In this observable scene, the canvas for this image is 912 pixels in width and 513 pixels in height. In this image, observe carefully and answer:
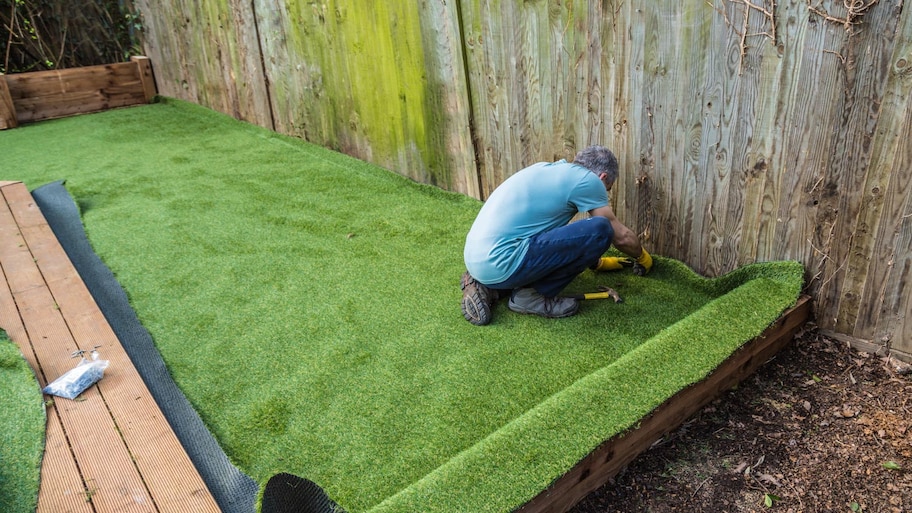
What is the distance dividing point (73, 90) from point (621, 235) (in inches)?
297

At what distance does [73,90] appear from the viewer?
311 inches

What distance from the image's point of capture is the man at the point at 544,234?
2.84m

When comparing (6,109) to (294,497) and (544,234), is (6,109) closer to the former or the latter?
(544,234)

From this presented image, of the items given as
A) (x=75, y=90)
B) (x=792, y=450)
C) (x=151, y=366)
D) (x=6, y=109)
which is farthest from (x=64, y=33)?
(x=792, y=450)

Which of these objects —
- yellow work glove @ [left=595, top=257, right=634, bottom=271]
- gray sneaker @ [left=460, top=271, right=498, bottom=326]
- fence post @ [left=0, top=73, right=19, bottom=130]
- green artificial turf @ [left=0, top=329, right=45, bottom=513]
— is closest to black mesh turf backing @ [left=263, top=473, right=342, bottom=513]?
green artificial turf @ [left=0, top=329, right=45, bottom=513]

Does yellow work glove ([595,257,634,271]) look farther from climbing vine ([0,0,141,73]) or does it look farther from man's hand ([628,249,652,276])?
climbing vine ([0,0,141,73])

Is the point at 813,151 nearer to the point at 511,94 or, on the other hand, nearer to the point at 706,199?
the point at 706,199

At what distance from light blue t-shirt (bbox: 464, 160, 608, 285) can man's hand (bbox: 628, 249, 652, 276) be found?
0.44 metres

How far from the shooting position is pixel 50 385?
2475 mm

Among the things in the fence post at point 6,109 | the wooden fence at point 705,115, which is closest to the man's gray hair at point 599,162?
the wooden fence at point 705,115

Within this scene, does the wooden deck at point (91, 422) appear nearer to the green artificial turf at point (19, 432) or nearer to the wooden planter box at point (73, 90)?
the green artificial turf at point (19, 432)

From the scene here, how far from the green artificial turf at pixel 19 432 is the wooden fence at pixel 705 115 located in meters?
2.65

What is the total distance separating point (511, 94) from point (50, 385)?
105 inches

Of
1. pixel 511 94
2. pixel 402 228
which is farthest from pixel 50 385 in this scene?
pixel 511 94
